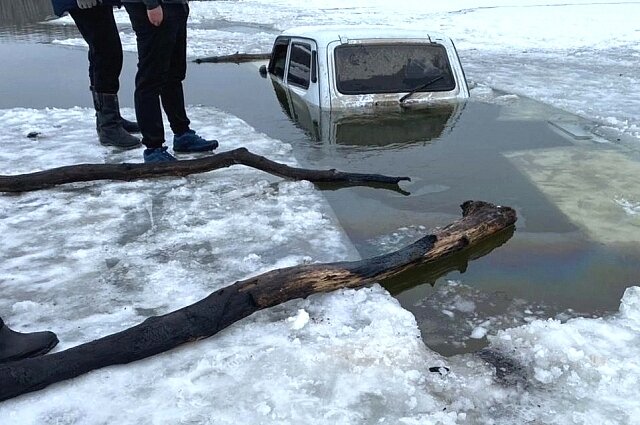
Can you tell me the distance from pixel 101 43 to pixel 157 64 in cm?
81

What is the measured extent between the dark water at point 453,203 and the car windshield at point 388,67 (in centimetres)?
30

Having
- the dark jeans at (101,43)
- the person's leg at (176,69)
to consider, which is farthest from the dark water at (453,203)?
the dark jeans at (101,43)

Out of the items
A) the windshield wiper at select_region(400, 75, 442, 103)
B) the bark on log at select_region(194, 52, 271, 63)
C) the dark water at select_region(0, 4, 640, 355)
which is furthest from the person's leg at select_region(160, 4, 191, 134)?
the bark on log at select_region(194, 52, 271, 63)

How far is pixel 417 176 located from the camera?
420cm

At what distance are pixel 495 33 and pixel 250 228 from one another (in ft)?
51.9

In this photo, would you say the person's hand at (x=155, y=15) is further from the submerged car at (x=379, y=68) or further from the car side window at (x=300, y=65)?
the car side window at (x=300, y=65)

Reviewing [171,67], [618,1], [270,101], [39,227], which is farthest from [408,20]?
[39,227]

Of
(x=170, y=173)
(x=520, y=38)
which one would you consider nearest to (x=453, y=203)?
(x=170, y=173)

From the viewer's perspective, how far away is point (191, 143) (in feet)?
15.9

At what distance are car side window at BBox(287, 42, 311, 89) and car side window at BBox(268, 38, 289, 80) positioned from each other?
326mm

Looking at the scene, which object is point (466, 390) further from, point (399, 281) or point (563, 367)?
point (399, 281)

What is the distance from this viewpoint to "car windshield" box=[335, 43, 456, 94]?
5465 millimetres

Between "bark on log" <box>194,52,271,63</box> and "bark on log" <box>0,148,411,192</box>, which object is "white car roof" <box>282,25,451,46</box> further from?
"bark on log" <box>194,52,271,63</box>

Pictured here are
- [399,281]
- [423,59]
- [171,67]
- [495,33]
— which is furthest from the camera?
[495,33]
